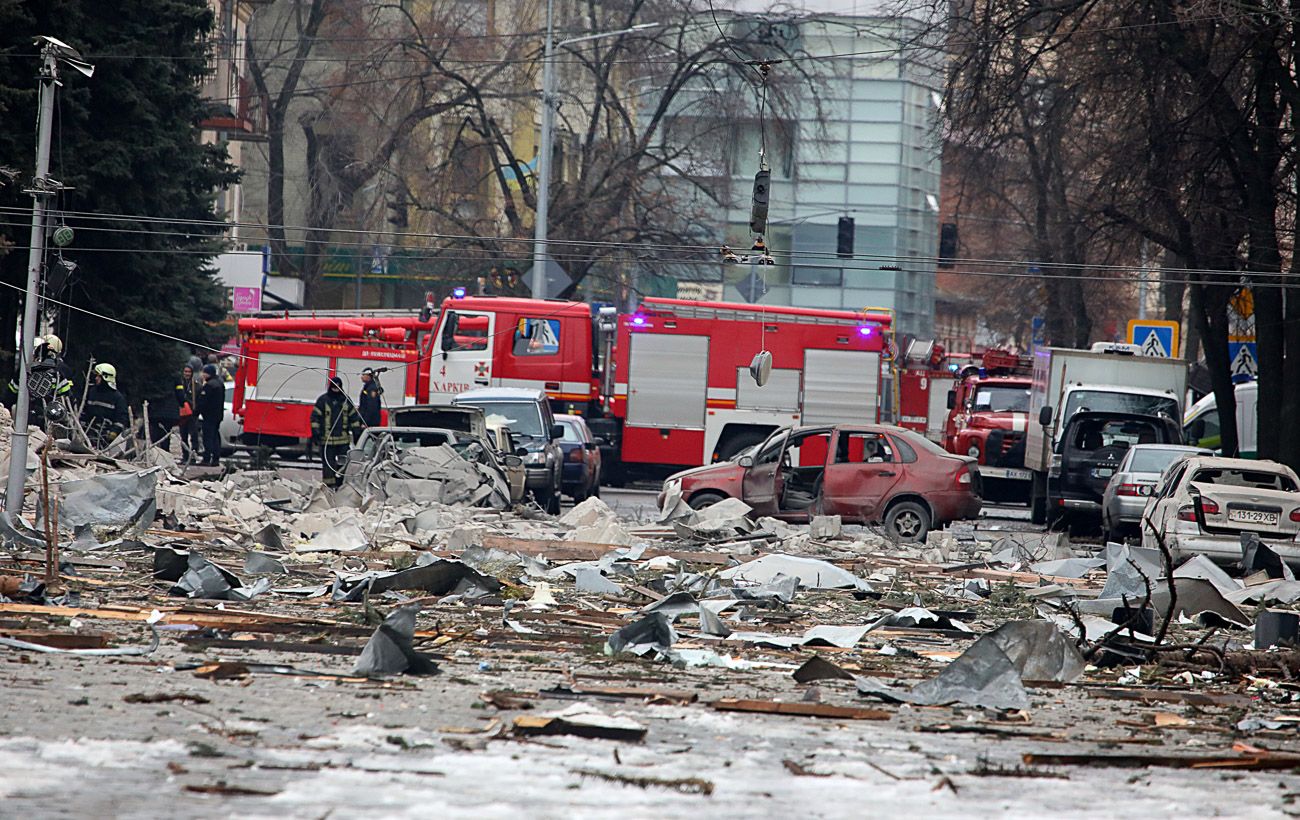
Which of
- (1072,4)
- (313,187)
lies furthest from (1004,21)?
(313,187)

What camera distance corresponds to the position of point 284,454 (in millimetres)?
33469

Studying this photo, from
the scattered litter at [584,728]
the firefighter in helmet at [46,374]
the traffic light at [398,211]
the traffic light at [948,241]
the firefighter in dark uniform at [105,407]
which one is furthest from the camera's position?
the traffic light at [398,211]

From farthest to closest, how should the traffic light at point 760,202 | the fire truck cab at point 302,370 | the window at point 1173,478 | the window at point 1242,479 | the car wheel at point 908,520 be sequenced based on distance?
1. the fire truck cab at point 302,370
2. the traffic light at point 760,202
3. the car wheel at point 908,520
4. the window at point 1173,478
5. the window at point 1242,479

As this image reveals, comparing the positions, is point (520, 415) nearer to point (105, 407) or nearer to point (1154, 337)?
point (105, 407)

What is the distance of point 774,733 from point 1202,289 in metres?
23.6

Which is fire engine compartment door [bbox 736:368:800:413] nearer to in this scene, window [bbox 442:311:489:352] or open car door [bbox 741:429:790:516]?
window [bbox 442:311:489:352]

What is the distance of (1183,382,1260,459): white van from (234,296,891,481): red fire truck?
7.81m

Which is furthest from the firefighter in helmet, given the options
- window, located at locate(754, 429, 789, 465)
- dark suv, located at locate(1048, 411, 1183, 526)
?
dark suv, located at locate(1048, 411, 1183, 526)

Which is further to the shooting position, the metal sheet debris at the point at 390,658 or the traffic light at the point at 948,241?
the traffic light at the point at 948,241

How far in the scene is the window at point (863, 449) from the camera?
2133 centimetres

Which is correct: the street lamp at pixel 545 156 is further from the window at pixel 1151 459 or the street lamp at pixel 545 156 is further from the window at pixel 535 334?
the window at pixel 1151 459

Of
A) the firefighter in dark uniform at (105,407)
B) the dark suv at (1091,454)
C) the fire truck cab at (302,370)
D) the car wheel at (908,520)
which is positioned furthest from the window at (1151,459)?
the fire truck cab at (302,370)

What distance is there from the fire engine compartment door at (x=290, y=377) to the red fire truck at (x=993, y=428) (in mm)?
12522

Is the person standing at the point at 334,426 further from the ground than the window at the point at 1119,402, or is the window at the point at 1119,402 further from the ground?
the window at the point at 1119,402
